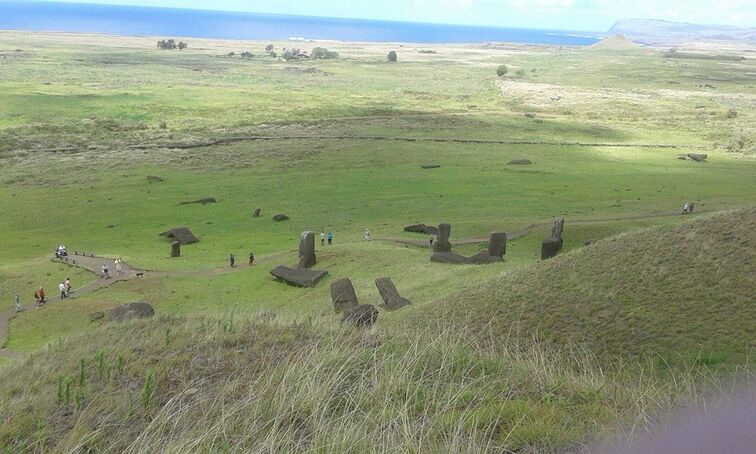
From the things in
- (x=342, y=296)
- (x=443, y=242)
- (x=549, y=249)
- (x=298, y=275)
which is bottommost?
(x=298, y=275)

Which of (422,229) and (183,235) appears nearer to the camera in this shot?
(422,229)

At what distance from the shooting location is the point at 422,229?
47188 mm

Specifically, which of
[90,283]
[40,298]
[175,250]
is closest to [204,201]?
[175,250]

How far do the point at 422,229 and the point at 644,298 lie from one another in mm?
30998

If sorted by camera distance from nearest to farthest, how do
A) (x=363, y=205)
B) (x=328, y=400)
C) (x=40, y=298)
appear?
(x=328, y=400) → (x=40, y=298) → (x=363, y=205)

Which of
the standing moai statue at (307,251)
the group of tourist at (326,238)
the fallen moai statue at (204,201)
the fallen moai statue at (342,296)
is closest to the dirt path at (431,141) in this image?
the fallen moai statue at (204,201)

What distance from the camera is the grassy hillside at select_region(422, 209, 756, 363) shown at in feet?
46.7

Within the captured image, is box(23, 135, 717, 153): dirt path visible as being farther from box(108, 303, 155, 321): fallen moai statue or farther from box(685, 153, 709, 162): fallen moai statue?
box(108, 303, 155, 321): fallen moai statue

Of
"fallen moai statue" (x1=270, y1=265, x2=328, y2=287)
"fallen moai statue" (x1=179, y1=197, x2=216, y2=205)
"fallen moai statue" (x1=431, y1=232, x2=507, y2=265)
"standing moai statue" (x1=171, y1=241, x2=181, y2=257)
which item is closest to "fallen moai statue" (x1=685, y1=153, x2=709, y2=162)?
"fallen moai statue" (x1=431, y1=232, x2=507, y2=265)

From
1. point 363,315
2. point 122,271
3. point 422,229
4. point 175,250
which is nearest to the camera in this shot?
point 363,315

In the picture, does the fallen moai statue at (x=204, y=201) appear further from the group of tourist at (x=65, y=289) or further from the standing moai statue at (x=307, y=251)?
the standing moai statue at (x=307, y=251)

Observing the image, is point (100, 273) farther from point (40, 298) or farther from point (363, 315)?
point (363, 315)

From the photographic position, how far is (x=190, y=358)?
10.8m

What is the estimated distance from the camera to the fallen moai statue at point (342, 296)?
26742 millimetres
